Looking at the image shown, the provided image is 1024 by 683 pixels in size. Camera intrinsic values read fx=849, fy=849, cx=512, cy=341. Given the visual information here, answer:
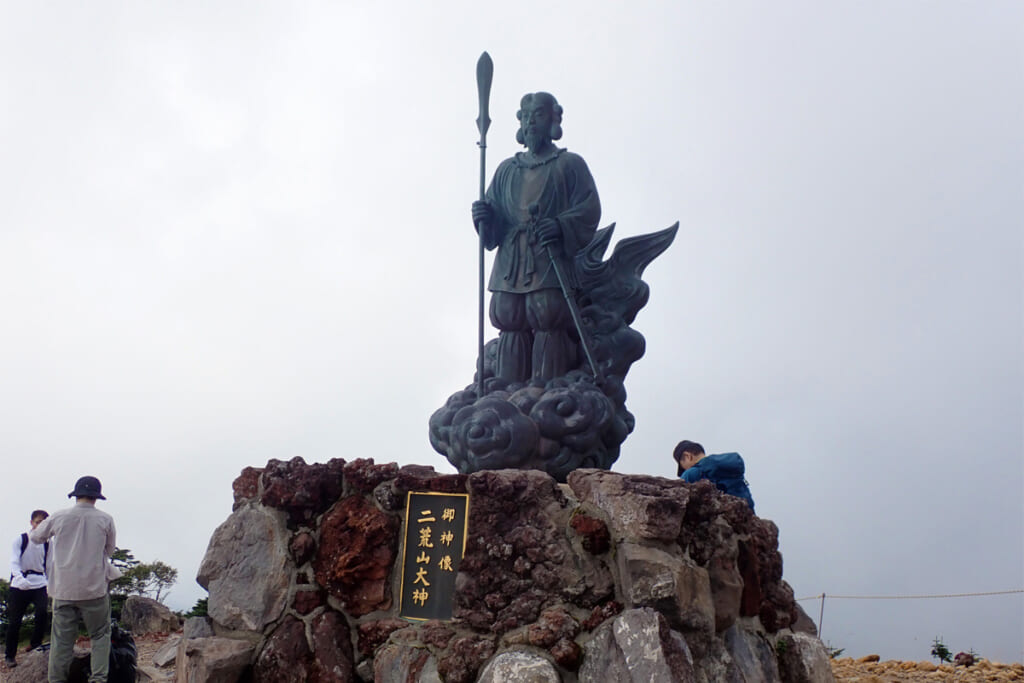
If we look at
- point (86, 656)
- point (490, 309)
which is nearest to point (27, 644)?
point (86, 656)

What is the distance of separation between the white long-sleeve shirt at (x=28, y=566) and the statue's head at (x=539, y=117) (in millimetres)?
4963

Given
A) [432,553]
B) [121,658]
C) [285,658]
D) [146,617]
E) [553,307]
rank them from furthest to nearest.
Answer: [146,617], [553,307], [121,658], [432,553], [285,658]

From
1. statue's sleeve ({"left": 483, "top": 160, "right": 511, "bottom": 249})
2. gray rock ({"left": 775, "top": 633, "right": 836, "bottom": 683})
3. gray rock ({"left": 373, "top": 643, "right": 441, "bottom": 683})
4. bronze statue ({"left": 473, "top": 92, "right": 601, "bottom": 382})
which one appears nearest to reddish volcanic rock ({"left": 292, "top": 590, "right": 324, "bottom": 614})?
gray rock ({"left": 373, "top": 643, "right": 441, "bottom": 683})

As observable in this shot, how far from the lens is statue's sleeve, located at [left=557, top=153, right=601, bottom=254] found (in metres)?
5.68

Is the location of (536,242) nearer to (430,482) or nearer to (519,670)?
(430,482)

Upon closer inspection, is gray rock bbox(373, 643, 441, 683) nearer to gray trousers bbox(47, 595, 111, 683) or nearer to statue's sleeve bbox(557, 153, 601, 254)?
gray trousers bbox(47, 595, 111, 683)

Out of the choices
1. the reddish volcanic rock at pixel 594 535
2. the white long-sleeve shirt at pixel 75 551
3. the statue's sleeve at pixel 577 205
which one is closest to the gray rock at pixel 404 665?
the reddish volcanic rock at pixel 594 535

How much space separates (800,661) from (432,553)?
1.76 m

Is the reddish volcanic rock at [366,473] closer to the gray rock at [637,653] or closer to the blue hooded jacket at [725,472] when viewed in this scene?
the gray rock at [637,653]

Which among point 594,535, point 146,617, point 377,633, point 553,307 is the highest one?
point 553,307

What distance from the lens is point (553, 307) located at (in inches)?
224

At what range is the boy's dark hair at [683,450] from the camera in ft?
15.1

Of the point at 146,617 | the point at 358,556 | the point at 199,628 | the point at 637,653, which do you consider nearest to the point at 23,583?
the point at 146,617

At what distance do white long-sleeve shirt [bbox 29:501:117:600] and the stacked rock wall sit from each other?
1.30 metres
